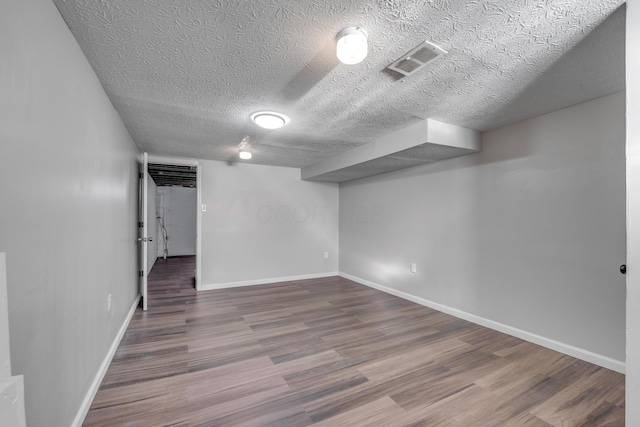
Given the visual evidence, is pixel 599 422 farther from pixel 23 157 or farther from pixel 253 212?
pixel 253 212

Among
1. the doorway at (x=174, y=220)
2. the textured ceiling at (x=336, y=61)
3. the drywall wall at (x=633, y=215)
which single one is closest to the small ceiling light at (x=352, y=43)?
the textured ceiling at (x=336, y=61)

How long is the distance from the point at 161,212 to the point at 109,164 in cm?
688

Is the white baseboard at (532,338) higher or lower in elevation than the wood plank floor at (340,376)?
higher

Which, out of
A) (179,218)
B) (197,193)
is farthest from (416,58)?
(179,218)

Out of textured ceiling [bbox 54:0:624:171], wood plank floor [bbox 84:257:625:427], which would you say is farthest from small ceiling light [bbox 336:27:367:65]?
wood plank floor [bbox 84:257:625:427]

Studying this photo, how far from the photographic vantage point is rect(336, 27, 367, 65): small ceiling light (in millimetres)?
1376

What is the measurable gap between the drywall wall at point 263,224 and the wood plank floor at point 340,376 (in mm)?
1419

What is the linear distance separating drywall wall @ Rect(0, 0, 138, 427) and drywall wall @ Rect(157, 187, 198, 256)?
7075 millimetres

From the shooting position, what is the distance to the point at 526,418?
1.63 metres

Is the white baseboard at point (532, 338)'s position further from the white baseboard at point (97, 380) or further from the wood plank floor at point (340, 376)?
the white baseboard at point (97, 380)

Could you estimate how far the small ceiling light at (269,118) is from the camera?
97.5 inches

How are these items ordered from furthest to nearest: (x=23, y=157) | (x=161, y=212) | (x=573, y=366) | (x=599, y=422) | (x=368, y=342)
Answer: (x=161, y=212) → (x=368, y=342) → (x=573, y=366) → (x=599, y=422) → (x=23, y=157)

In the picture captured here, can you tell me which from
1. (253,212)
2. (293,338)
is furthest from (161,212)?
(293,338)

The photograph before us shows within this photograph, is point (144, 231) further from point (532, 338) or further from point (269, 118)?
point (532, 338)
